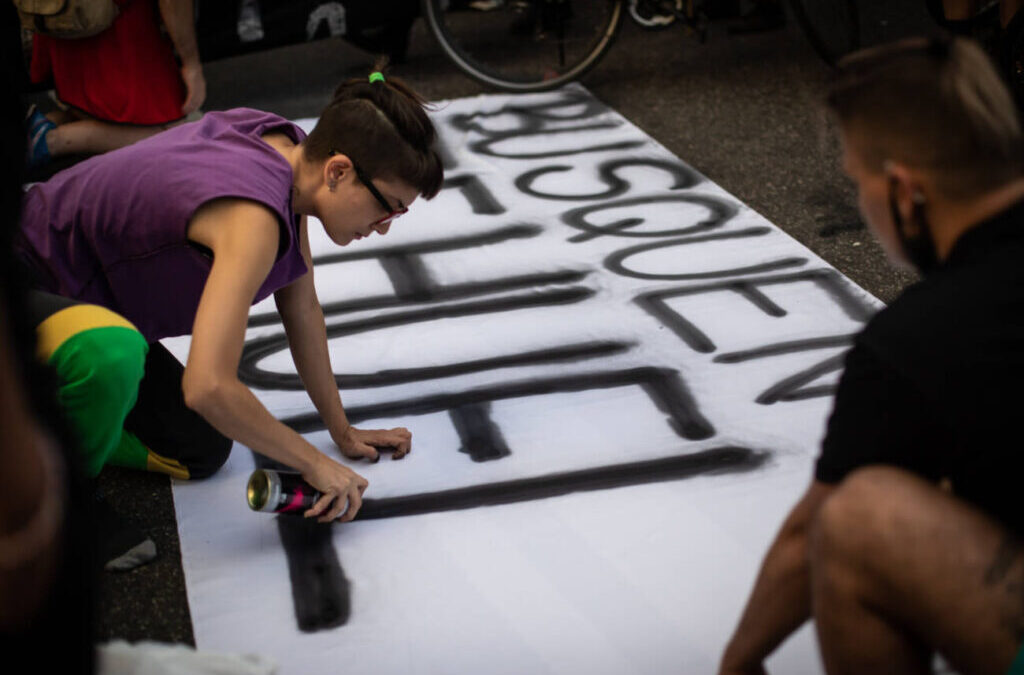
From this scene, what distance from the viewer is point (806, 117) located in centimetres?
418

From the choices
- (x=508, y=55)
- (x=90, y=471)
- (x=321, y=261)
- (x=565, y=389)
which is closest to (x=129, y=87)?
(x=321, y=261)

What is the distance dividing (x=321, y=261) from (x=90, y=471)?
4.99 ft

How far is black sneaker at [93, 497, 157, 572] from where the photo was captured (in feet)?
6.63

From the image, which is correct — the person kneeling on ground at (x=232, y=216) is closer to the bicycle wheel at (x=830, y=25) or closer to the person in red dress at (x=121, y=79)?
the person in red dress at (x=121, y=79)

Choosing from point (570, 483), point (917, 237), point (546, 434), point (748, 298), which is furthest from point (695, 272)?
point (917, 237)

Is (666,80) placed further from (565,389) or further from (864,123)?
(864,123)

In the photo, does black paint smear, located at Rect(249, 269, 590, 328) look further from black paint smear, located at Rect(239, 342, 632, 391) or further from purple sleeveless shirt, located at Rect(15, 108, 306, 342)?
purple sleeveless shirt, located at Rect(15, 108, 306, 342)

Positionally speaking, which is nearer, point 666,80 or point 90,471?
point 90,471

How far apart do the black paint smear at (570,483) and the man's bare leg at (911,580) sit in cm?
91

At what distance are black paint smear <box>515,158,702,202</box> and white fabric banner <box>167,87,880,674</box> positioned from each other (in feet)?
0.06

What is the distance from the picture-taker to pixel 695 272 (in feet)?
9.95

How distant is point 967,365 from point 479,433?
131cm

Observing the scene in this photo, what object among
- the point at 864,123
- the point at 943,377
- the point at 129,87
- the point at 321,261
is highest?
the point at 864,123

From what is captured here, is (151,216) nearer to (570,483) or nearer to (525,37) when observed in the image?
(570,483)
